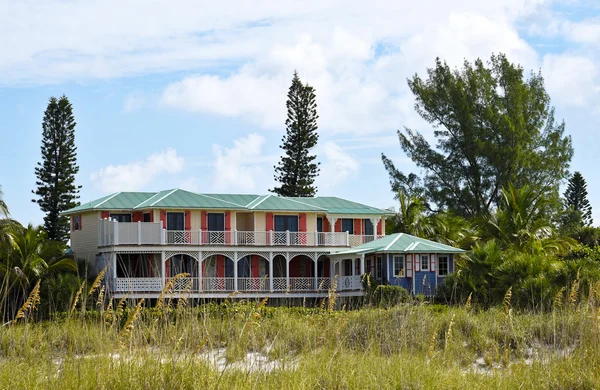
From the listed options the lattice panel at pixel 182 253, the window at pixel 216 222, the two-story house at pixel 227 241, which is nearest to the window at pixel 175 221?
the two-story house at pixel 227 241

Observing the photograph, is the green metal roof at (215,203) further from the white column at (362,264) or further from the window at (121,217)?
the white column at (362,264)

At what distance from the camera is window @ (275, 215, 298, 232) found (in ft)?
137

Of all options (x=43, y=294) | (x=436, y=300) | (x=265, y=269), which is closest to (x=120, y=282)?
(x=43, y=294)

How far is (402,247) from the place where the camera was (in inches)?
1490

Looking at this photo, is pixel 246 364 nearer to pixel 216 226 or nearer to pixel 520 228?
pixel 216 226

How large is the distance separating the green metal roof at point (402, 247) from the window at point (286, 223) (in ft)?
11.0

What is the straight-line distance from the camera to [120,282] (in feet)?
118

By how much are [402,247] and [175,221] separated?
31.3 ft

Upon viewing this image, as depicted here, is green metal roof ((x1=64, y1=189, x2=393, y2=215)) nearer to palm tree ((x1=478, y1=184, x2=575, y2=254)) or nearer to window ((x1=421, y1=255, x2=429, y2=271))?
palm tree ((x1=478, y1=184, x2=575, y2=254))

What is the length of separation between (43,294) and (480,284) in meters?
14.9

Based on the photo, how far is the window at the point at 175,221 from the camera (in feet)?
128

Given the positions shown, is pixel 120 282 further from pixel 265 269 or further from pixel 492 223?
pixel 492 223

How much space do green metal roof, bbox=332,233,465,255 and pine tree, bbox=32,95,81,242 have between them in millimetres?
16790

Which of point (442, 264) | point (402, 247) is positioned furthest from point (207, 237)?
point (442, 264)
